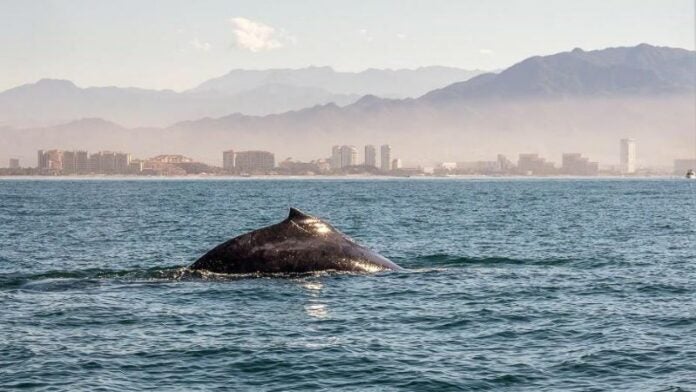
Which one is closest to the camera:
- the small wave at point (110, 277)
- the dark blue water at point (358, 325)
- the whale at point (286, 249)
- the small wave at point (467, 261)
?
the dark blue water at point (358, 325)

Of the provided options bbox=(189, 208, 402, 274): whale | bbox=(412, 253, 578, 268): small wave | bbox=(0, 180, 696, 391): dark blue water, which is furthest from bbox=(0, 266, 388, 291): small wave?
bbox=(412, 253, 578, 268): small wave

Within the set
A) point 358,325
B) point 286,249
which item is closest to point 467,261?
point 286,249

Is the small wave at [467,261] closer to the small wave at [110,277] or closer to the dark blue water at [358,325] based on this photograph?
the dark blue water at [358,325]

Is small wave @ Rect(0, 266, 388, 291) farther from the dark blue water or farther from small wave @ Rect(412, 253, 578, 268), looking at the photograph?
small wave @ Rect(412, 253, 578, 268)

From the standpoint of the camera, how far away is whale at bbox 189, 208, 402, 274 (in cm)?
2752

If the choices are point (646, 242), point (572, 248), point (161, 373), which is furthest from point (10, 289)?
point (646, 242)

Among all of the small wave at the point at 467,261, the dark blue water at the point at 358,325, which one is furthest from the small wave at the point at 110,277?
the small wave at the point at 467,261

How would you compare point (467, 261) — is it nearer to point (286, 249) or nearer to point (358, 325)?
point (286, 249)

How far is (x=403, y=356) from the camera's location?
18750mm

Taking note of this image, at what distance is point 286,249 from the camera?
1090 inches

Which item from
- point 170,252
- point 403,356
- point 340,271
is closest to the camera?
point 403,356

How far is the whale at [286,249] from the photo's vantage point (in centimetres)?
2752

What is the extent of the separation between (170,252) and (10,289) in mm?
15664

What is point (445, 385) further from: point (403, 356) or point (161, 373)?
point (161, 373)
